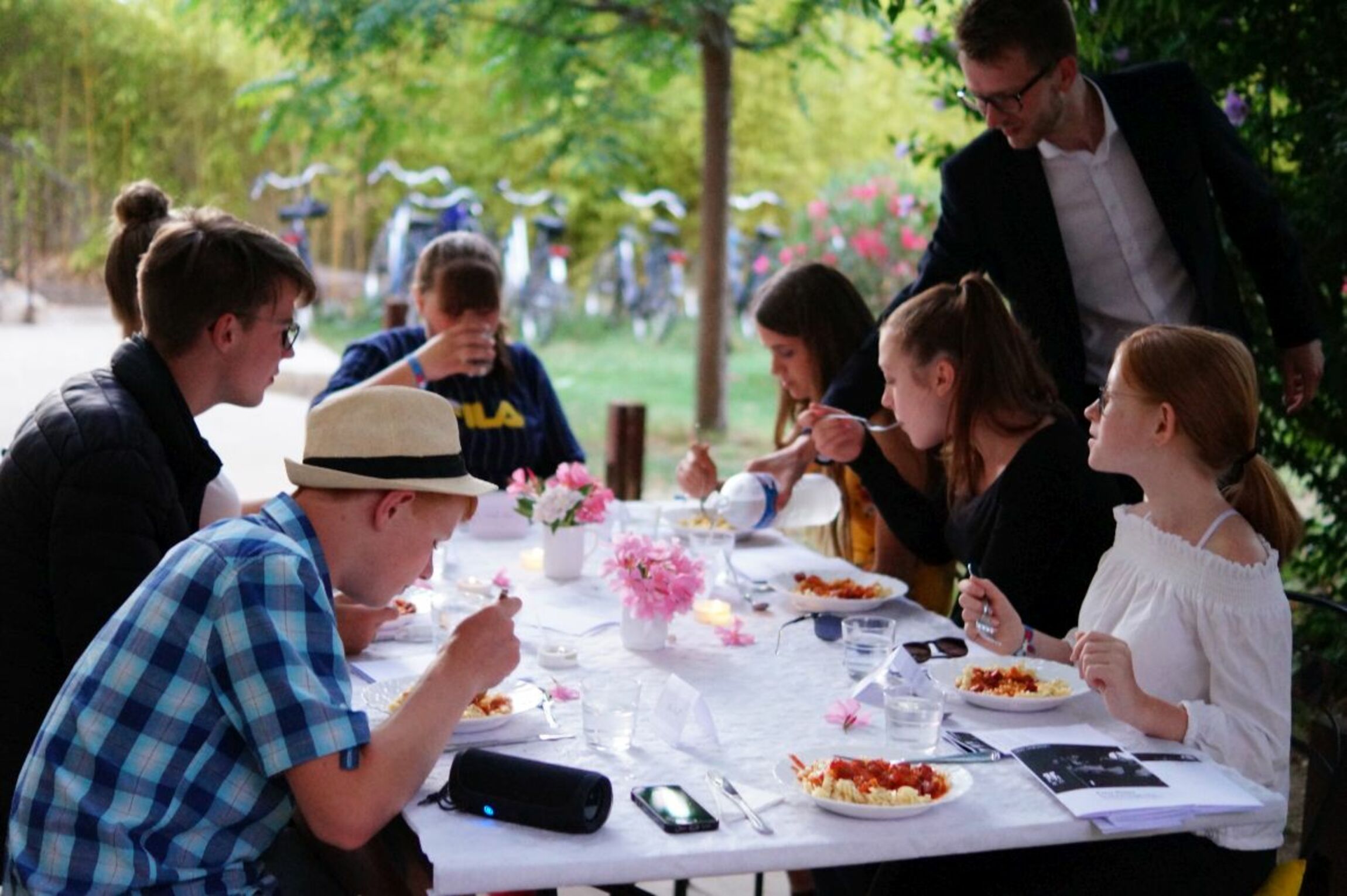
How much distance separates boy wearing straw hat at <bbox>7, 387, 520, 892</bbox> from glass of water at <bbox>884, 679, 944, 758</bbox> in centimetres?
62

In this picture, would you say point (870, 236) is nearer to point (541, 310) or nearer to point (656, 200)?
point (541, 310)

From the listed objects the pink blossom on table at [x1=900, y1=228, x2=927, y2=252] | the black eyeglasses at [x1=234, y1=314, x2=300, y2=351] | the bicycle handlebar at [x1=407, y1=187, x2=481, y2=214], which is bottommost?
the black eyeglasses at [x1=234, y1=314, x2=300, y2=351]

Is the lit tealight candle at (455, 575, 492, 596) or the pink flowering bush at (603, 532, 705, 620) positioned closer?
the pink flowering bush at (603, 532, 705, 620)

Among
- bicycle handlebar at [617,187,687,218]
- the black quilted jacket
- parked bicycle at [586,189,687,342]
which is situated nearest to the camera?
the black quilted jacket

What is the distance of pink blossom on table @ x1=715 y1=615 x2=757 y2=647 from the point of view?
255 centimetres

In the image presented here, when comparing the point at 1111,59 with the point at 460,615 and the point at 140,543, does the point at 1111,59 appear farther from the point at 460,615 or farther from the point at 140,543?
the point at 140,543

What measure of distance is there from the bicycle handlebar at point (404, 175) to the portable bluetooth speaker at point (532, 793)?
36.0ft

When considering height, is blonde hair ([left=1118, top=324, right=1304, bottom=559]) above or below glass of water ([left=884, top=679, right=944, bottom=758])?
above

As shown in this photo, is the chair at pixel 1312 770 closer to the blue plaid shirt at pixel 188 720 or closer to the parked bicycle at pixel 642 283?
the blue plaid shirt at pixel 188 720

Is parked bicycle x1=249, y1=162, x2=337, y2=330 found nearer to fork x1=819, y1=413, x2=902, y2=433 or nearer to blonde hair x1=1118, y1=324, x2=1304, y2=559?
fork x1=819, y1=413, x2=902, y2=433

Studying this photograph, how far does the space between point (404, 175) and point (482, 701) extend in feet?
35.4

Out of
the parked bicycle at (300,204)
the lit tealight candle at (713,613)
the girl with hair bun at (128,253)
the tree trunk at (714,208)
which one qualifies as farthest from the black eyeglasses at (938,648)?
the parked bicycle at (300,204)

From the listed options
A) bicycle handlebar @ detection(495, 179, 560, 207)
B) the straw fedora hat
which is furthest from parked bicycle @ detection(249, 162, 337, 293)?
the straw fedora hat

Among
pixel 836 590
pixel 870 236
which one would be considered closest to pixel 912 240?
pixel 870 236
